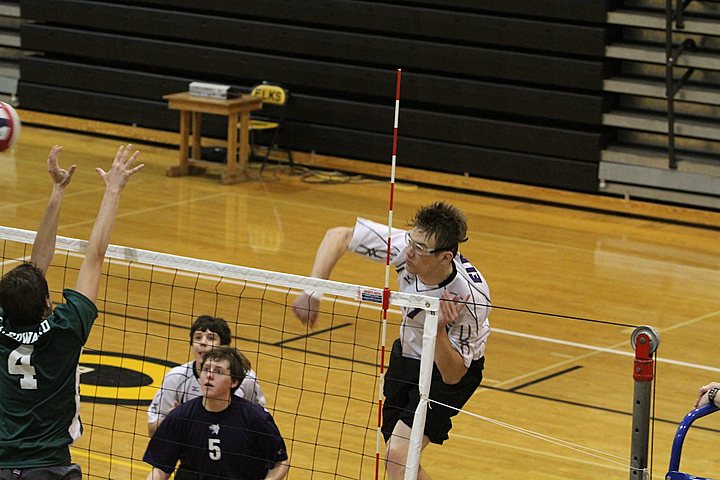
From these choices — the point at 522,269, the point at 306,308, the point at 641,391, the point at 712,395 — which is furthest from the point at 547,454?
the point at 522,269

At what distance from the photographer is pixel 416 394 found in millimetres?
6445

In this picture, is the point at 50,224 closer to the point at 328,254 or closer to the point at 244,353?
the point at 328,254

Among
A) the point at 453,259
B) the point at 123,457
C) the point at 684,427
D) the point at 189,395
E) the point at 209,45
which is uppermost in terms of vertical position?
the point at 209,45

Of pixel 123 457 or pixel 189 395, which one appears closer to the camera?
pixel 189 395

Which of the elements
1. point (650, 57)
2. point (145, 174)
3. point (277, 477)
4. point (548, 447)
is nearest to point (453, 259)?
point (277, 477)

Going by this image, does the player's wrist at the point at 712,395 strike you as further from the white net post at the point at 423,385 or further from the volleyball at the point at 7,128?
the volleyball at the point at 7,128

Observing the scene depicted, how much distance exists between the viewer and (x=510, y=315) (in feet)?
38.5

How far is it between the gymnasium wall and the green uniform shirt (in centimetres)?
1165

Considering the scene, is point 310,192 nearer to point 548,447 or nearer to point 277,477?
point 548,447

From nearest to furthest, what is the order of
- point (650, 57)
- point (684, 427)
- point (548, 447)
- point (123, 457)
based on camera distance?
point (684, 427) → point (123, 457) → point (548, 447) → point (650, 57)

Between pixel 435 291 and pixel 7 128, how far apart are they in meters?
2.11

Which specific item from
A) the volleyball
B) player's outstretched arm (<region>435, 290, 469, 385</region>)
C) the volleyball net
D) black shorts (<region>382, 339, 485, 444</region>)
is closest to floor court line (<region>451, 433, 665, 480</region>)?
the volleyball net

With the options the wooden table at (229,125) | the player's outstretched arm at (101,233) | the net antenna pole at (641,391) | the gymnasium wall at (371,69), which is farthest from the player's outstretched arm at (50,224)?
the gymnasium wall at (371,69)

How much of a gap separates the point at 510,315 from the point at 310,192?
5.27m
